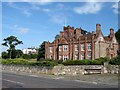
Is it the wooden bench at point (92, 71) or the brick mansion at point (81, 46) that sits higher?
the brick mansion at point (81, 46)

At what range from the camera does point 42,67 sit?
37.8m

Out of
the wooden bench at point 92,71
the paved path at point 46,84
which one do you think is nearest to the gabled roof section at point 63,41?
the wooden bench at point 92,71

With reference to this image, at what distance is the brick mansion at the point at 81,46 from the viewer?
6356 cm

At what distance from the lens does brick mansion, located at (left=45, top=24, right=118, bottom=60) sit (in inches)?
2502

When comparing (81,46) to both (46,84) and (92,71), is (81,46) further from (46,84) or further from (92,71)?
(46,84)

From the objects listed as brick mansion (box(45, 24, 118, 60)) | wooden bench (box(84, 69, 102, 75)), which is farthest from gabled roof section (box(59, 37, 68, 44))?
wooden bench (box(84, 69, 102, 75))

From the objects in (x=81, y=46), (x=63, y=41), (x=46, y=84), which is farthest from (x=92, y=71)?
(x=63, y=41)

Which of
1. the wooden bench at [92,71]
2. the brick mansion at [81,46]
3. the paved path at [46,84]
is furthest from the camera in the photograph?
the brick mansion at [81,46]

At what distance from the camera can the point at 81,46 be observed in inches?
2601

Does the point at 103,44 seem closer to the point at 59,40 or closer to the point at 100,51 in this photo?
the point at 100,51

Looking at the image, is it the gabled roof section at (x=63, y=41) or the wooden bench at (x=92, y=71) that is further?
the gabled roof section at (x=63, y=41)

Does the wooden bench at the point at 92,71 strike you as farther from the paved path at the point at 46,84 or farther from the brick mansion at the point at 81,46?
the brick mansion at the point at 81,46

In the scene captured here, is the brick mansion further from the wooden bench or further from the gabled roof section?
the wooden bench

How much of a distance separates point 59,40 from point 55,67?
3548 cm
